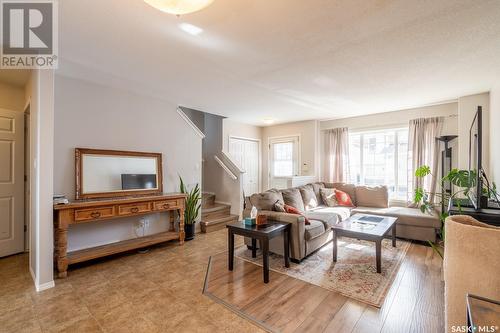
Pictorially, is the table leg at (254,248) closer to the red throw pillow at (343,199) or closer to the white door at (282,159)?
the red throw pillow at (343,199)

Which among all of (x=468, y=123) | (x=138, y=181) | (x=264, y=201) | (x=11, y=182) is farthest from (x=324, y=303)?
(x=11, y=182)

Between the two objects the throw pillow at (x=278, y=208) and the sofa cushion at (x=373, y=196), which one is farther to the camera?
the sofa cushion at (x=373, y=196)

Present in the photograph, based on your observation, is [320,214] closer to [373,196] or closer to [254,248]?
[254,248]

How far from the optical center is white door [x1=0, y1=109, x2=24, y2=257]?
3311mm

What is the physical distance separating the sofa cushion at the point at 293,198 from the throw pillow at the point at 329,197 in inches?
32.0

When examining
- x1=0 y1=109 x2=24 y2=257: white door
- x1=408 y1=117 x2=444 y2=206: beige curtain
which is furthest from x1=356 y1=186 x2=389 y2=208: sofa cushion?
x1=0 y1=109 x2=24 y2=257: white door

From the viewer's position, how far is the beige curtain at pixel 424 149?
14.5 ft

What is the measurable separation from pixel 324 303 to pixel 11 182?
4520 millimetres

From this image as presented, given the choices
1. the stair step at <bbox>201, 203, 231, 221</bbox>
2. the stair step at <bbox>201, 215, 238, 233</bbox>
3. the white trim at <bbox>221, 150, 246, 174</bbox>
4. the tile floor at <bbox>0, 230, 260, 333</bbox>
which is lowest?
the tile floor at <bbox>0, 230, 260, 333</bbox>

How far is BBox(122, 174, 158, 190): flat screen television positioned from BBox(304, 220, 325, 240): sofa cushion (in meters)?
2.63

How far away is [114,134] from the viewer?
357 centimetres

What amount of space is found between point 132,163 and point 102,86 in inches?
48.3

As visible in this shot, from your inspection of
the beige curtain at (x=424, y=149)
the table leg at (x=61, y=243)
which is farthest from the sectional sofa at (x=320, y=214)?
the table leg at (x=61, y=243)

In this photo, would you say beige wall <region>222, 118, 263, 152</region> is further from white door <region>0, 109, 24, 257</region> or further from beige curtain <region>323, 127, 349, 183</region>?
white door <region>0, 109, 24, 257</region>
